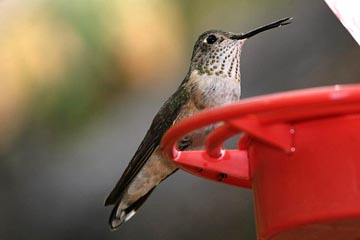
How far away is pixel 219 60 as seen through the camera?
305 cm

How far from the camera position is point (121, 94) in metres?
4.50

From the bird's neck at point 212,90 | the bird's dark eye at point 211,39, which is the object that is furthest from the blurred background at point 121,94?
the bird's neck at point 212,90

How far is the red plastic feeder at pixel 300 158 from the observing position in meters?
1.70

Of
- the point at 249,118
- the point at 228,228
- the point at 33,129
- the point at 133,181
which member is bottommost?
the point at 228,228

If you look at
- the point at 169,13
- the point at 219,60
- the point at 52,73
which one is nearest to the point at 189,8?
the point at 169,13

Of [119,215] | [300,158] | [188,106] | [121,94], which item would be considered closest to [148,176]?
[119,215]

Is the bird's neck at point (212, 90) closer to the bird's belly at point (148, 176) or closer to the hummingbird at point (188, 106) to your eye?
the hummingbird at point (188, 106)

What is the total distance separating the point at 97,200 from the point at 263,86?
93 centimetres

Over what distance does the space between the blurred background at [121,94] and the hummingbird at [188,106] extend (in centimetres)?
105

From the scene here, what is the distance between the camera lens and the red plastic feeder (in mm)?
1698

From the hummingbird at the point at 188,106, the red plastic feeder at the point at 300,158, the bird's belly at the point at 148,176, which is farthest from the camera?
the bird's belly at the point at 148,176

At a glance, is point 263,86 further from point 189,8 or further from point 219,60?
point 219,60

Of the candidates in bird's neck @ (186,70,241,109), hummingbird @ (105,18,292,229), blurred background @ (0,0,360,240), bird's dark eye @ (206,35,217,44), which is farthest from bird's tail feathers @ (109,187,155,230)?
blurred background @ (0,0,360,240)

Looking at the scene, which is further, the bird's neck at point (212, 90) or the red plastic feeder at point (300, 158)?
the bird's neck at point (212, 90)
